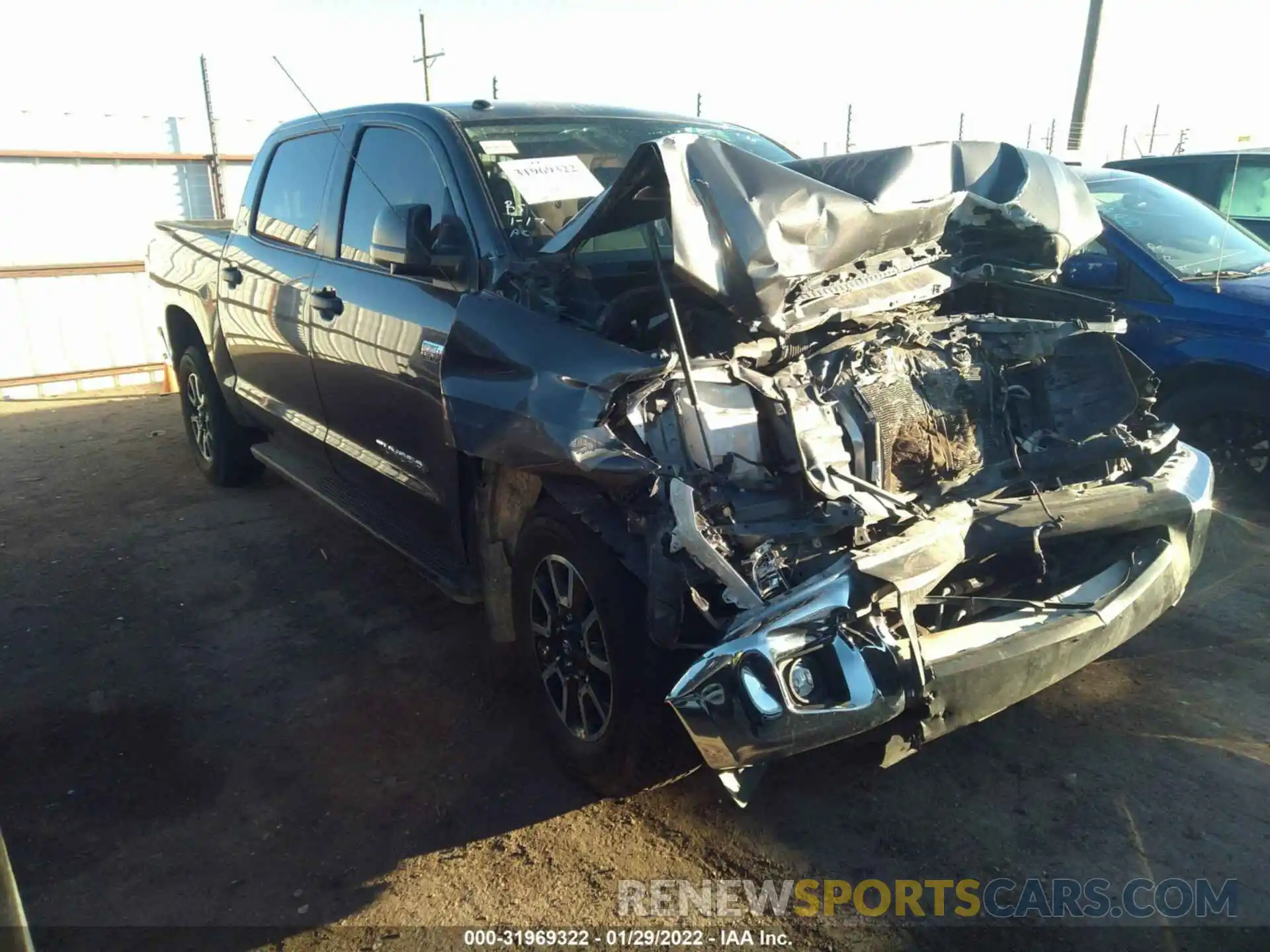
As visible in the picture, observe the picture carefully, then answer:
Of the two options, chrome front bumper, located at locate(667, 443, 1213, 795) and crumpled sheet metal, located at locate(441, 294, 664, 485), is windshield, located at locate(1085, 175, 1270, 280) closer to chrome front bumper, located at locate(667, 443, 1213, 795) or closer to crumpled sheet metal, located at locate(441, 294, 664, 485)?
chrome front bumper, located at locate(667, 443, 1213, 795)

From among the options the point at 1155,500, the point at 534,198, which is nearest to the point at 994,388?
the point at 1155,500

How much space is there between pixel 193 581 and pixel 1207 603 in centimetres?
465

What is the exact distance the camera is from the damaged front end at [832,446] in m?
2.26

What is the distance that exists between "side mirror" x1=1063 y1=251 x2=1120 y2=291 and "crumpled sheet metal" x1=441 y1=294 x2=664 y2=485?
3196mm

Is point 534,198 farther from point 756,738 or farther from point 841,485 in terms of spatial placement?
point 756,738

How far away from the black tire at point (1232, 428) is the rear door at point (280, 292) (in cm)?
425

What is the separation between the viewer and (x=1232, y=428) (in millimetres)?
4789

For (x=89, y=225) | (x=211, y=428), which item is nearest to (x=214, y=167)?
(x=89, y=225)

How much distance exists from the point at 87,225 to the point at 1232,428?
11.1m

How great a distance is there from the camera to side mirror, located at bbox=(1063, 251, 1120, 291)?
4777mm

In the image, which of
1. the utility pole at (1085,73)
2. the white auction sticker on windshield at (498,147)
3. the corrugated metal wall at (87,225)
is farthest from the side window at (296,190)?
the utility pole at (1085,73)

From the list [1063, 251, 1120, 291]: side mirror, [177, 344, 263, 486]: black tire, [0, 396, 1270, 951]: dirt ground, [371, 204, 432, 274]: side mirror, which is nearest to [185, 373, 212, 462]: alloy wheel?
[177, 344, 263, 486]: black tire

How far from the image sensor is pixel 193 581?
15.4ft

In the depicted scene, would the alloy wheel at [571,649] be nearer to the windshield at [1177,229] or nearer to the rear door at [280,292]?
the rear door at [280,292]
